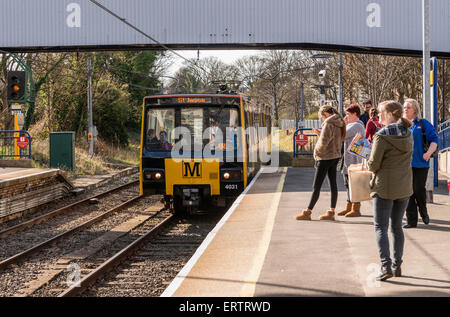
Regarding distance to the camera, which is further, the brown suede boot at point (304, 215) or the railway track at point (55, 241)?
the brown suede boot at point (304, 215)

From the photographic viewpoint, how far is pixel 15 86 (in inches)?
808

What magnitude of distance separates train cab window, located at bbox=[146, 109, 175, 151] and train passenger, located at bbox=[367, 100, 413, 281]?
27.7 ft

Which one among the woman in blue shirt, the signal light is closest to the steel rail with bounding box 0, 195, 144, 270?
the woman in blue shirt

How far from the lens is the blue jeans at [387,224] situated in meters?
5.82

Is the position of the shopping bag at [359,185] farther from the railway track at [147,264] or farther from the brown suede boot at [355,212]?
the railway track at [147,264]

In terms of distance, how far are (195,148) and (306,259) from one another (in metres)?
7.21

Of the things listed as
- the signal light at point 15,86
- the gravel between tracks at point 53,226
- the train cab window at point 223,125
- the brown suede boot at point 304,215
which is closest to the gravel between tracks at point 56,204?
the gravel between tracks at point 53,226

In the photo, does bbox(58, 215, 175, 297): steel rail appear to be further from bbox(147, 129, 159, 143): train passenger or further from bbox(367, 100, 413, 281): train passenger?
bbox(367, 100, 413, 281): train passenger

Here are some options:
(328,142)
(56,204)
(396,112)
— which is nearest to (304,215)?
(328,142)

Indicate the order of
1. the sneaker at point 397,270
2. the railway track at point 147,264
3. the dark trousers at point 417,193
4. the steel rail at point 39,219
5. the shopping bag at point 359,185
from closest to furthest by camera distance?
1. the sneaker at point 397,270
2. the shopping bag at point 359,185
3. the railway track at point 147,264
4. the dark trousers at point 417,193
5. the steel rail at point 39,219

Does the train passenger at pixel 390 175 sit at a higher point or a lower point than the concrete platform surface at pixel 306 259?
higher

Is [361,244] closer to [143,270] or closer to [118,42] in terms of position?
[143,270]

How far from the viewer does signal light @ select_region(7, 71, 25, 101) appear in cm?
2042

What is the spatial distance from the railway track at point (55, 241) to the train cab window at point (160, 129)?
191cm
